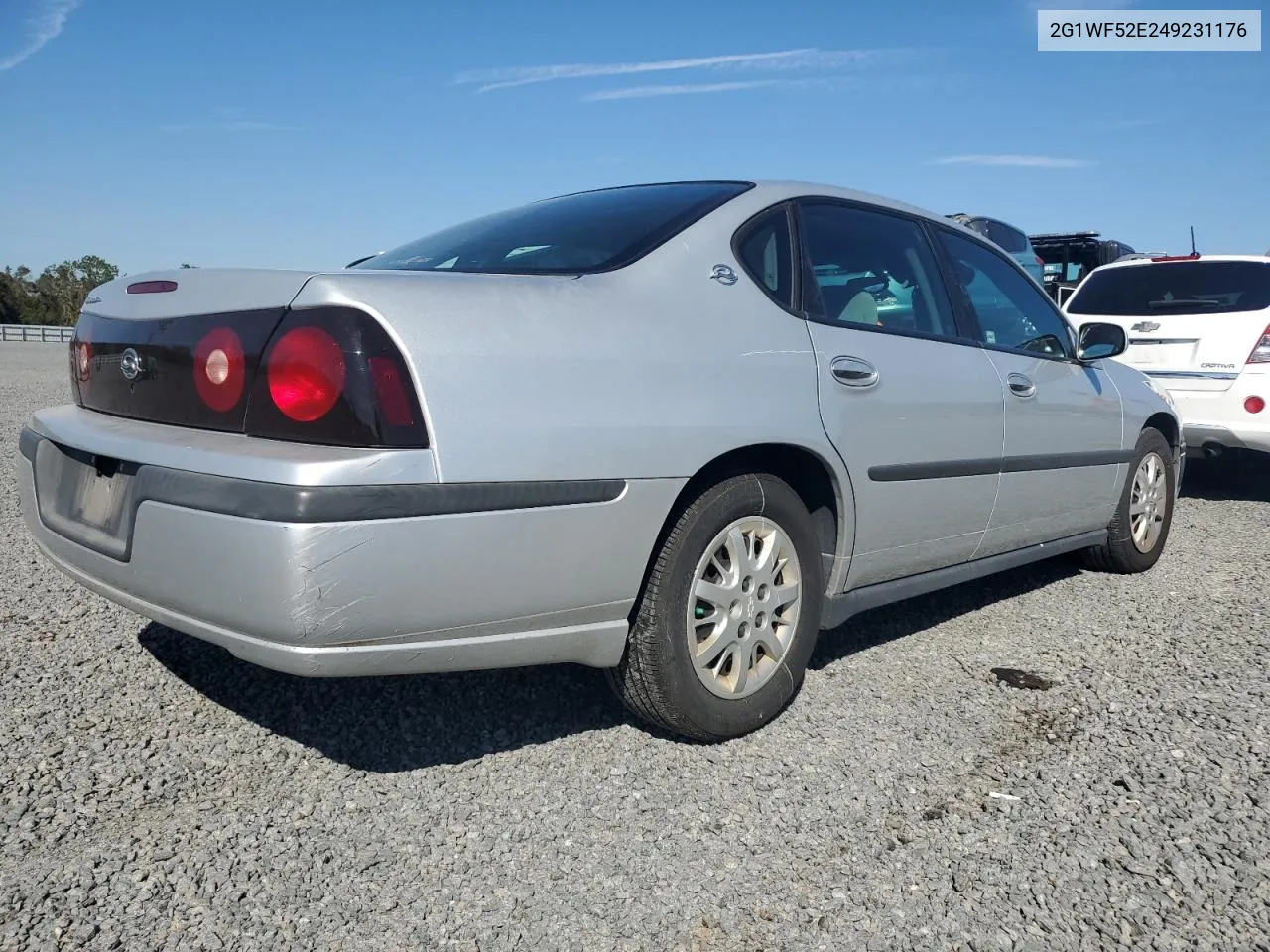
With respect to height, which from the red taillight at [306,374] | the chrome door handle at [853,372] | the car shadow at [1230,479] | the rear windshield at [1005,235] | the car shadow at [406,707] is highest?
the rear windshield at [1005,235]

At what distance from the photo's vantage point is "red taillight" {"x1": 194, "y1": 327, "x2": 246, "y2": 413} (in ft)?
7.21

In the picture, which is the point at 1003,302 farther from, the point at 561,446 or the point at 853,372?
the point at 561,446

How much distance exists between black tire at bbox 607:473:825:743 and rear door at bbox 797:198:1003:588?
28cm

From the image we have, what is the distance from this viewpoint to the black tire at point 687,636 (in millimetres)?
2502

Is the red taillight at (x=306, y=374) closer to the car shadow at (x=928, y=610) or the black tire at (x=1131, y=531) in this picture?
the car shadow at (x=928, y=610)

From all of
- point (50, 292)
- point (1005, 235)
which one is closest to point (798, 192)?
point (1005, 235)

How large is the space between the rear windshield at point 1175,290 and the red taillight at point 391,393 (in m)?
5.95

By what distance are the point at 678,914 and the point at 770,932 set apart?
18 cm

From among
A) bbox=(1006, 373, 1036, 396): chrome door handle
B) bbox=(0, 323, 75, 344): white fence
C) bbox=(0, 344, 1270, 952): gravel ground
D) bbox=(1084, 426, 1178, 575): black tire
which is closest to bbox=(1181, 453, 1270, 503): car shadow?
bbox=(1084, 426, 1178, 575): black tire

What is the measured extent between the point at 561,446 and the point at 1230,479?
7.42 m

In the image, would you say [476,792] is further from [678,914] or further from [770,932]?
[770,932]

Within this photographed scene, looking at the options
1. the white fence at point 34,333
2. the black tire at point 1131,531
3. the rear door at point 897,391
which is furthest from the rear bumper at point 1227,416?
the white fence at point 34,333

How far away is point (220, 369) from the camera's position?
2227 millimetres

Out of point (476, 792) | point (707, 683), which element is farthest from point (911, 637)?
point (476, 792)
